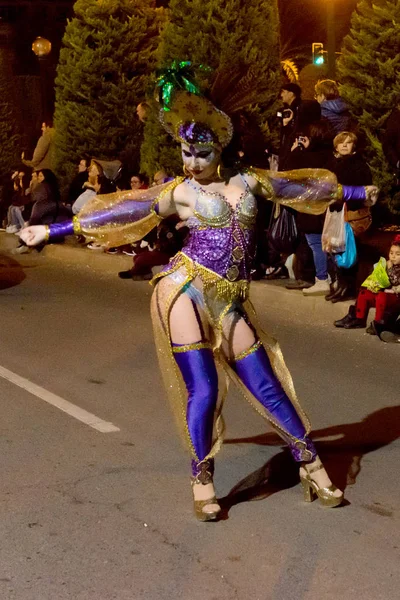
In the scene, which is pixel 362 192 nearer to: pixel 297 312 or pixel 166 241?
pixel 297 312

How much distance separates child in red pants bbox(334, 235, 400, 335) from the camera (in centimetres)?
888

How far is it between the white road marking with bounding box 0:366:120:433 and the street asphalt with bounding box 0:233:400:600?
0.02 meters

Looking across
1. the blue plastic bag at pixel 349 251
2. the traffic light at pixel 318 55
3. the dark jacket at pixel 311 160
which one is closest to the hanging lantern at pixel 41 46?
the traffic light at pixel 318 55

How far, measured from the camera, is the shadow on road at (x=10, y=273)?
42.8 ft

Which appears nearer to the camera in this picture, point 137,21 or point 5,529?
point 5,529

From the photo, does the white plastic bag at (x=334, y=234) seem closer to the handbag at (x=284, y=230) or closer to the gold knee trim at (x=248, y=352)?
the handbag at (x=284, y=230)

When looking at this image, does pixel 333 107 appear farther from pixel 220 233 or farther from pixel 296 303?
pixel 220 233

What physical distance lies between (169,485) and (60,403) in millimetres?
1924

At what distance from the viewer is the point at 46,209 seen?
1519 centimetres

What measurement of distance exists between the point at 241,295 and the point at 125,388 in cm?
275

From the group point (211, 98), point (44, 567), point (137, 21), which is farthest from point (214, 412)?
point (137, 21)

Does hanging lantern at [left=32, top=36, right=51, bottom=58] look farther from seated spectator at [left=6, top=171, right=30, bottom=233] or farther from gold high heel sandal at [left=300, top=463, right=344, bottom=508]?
gold high heel sandal at [left=300, top=463, right=344, bottom=508]

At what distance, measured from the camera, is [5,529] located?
471 centimetres

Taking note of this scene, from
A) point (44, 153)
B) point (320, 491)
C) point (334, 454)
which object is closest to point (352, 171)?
point (334, 454)
